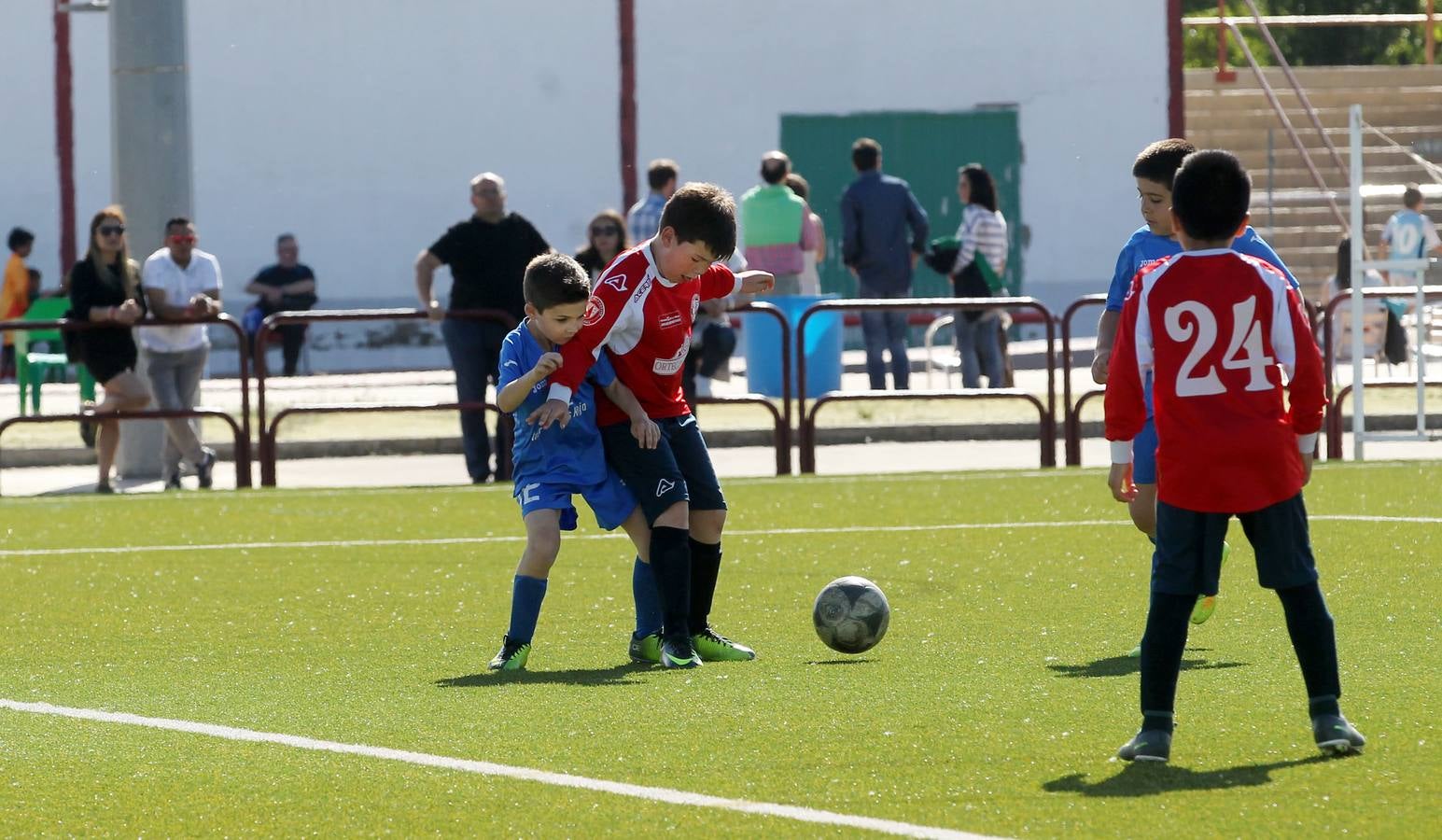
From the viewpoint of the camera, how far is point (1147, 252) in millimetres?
7746

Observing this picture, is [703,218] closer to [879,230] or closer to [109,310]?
[109,310]

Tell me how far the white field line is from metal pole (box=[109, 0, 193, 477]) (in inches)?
185

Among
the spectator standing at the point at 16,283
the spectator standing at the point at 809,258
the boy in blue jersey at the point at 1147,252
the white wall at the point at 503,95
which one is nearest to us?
the boy in blue jersey at the point at 1147,252

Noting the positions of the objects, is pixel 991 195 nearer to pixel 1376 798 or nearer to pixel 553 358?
pixel 553 358

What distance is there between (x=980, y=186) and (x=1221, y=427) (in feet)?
42.2

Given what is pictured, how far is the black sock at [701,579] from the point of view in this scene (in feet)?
26.3

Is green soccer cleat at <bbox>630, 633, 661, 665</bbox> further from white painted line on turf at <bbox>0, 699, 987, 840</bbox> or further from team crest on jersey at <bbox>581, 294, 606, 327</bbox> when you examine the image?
white painted line on turf at <bbox>0, 699, 987, 840</bbox>


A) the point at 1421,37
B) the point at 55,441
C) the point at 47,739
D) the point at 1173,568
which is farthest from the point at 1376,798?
the point at 1421,37

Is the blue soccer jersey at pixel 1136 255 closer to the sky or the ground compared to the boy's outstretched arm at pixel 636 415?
closer to the sky

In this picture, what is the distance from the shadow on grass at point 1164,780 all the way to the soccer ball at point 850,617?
79.6 inches

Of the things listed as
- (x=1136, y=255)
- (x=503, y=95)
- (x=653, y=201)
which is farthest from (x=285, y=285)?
(x=1136, y=255)

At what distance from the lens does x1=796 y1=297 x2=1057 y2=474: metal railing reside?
51.6 feet

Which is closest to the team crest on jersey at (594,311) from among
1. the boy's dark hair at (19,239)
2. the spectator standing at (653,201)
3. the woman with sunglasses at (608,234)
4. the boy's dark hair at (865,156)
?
the woman with sunglasses at (608,234)

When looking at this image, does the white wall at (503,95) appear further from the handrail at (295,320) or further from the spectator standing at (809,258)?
the handrail at (295,320)
